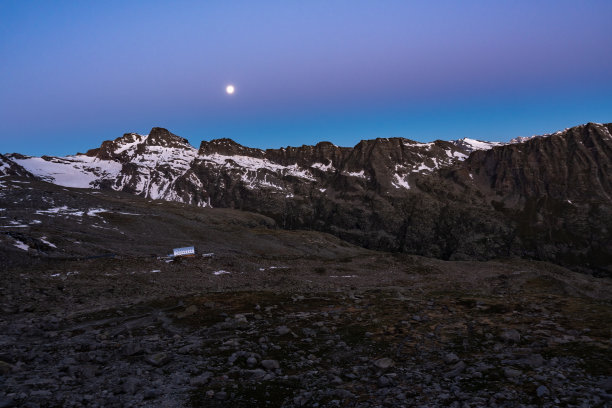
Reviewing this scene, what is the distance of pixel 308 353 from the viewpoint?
45.4 ft

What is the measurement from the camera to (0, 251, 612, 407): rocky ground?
973 centimetres

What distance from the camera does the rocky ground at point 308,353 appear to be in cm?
973

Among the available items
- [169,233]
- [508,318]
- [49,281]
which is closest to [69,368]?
[508,318]

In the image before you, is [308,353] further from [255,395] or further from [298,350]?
[255,395]

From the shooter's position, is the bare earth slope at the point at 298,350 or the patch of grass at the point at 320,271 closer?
the bare earth slope at the point at 298,350

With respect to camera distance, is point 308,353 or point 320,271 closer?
point 308,353

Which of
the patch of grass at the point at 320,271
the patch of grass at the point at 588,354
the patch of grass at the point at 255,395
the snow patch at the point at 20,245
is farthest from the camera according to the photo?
the patch of grass at the point at 320,271

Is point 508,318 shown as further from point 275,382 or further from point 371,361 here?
point 275,382

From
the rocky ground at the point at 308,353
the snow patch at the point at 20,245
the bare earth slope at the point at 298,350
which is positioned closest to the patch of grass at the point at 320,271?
the bare earth slope at the point at 298,350

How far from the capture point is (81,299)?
30531 millimetres

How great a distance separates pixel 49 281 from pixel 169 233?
85263 mm

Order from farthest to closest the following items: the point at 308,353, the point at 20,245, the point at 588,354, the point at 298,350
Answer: the point at 20,245
the point at 298,350
the point at 308,353
the point at 588,354

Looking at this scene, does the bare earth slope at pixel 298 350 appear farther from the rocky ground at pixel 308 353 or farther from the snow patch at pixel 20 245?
the snow patch at pixel 20 245

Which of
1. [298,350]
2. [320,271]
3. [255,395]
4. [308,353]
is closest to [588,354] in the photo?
[308,353]
